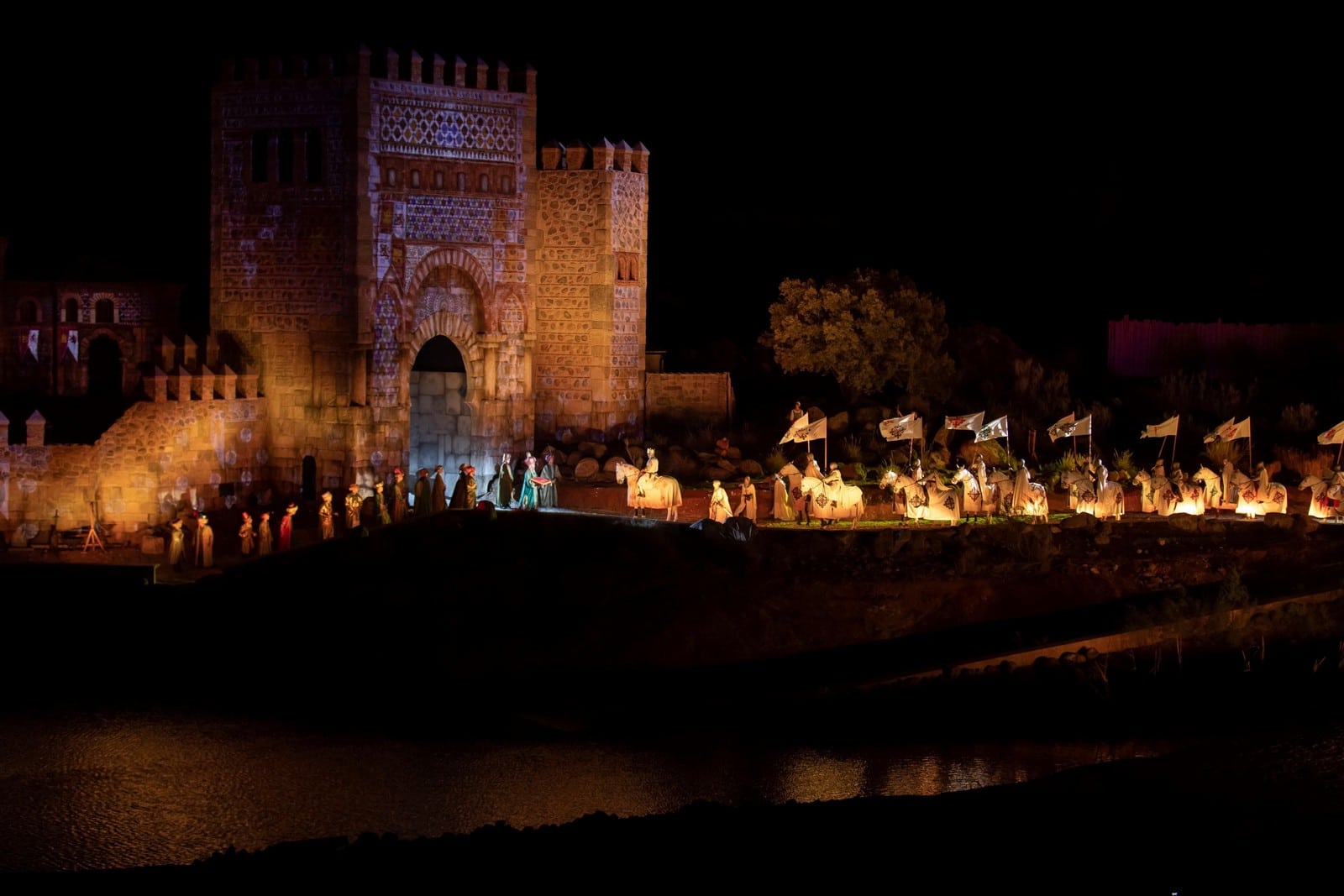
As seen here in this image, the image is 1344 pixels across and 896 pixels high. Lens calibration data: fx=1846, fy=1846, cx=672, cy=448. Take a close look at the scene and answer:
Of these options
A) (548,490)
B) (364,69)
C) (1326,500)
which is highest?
(364,69)

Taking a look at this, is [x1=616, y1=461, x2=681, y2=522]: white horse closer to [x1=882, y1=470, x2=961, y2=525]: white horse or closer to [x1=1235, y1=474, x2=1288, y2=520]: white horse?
[x1=882, y1=470, x2=961, y2=525]: white horse

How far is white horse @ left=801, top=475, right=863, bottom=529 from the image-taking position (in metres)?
29.5

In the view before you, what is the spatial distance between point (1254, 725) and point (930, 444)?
11.8m

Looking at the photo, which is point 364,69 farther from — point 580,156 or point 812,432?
Result: point 812,432

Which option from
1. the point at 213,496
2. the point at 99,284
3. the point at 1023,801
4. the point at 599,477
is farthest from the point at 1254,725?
the point at 99,284

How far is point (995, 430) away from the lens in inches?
1247

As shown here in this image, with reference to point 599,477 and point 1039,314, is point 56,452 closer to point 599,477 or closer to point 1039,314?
point 599,477

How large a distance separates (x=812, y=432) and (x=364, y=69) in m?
10.5

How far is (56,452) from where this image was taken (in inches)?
1221

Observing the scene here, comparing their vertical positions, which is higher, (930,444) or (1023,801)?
(930,444)

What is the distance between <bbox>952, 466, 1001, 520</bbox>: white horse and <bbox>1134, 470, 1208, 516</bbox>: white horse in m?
2.66

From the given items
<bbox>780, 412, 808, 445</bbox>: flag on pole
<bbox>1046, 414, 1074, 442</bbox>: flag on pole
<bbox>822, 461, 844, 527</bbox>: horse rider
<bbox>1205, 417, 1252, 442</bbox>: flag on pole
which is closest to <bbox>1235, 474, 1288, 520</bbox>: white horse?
<bbox>1205, 417, 1252, 442</bbox>: flag on pole

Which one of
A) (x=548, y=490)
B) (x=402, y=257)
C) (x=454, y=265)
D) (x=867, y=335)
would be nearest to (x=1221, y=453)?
(x=867, y=335)

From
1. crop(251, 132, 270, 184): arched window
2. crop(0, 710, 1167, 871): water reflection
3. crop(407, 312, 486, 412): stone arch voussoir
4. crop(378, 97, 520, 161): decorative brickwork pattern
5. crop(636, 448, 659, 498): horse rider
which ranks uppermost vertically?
crop(378, 97, 520, 161): decorative brickwork pattern
